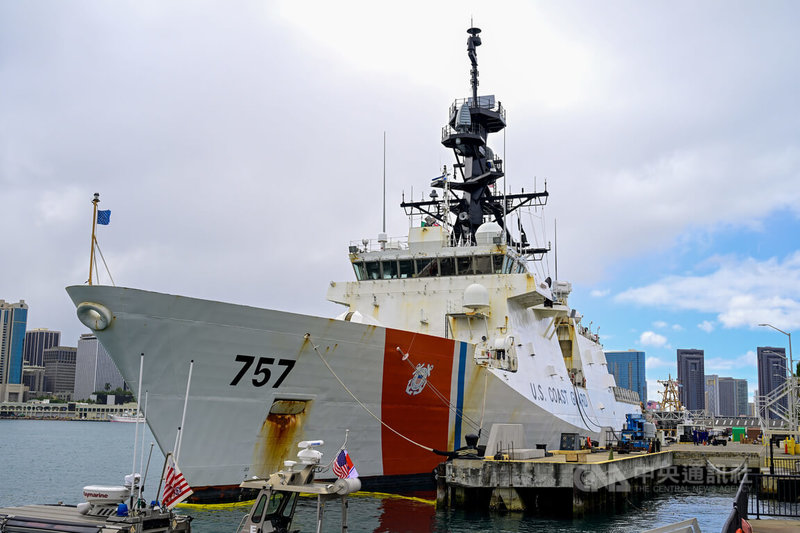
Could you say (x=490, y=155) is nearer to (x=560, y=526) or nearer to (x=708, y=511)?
(x=708, y=511)

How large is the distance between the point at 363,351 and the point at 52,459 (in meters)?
31.0

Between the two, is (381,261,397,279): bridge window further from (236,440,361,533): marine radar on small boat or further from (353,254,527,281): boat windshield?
(236,440,361,533): marine radar on small boat

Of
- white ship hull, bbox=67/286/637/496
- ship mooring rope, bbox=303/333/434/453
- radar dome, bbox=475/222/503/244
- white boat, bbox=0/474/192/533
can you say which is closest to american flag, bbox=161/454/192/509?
white boat, bbox=0/474/192/533

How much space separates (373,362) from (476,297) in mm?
4913

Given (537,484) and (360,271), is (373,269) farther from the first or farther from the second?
(537,484)

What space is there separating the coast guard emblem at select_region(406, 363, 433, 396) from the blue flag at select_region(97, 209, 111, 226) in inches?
279

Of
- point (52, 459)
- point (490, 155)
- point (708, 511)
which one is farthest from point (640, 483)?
point (52, 459)

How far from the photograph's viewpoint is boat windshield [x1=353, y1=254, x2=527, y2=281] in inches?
816

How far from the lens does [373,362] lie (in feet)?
50.3

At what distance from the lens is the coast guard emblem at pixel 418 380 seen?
16078 millimetres

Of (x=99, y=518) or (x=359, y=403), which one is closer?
(x=99, y=518)

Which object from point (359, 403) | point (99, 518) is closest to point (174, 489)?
point (99, 518)

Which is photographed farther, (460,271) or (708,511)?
(460,271)

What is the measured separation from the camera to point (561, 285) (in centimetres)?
2609
